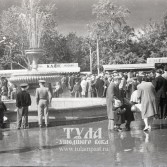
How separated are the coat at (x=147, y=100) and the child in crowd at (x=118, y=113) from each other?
24.1 inches

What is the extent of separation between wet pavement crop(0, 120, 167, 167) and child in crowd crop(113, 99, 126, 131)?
0.40 meters

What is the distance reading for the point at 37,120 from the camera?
15117 mm

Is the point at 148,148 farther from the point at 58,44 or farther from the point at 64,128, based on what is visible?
the point at 58,44

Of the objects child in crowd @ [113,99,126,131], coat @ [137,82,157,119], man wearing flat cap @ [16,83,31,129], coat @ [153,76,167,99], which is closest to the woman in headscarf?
coat @ [137,82,157,119]

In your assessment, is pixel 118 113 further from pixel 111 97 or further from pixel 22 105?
pixel 22 105

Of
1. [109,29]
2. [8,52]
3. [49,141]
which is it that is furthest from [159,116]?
[8,52]

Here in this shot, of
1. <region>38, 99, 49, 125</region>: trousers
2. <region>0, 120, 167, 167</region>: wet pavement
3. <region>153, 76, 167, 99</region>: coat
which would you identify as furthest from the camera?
<region>153, 76, 167, 99</region>: coat

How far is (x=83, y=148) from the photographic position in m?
10.0

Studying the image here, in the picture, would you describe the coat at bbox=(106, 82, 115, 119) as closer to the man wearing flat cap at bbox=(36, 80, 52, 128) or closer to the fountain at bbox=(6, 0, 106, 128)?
the man wearing flat cap at bbox=(36, 80, 52, 128)

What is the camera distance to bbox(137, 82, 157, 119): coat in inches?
498

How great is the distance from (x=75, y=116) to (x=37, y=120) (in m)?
1.32

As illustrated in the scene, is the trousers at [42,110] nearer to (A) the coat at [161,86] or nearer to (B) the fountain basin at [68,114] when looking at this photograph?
(B) the fountain basin at [68,114]

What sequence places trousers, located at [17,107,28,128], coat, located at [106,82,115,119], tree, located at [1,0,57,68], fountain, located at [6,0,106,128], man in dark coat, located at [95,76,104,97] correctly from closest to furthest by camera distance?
coat, located at [106,82,115,119]
trousers, located at [17,107,28,128]
fountain, located at [6,0,106,128]
man in dark coat, located at [95,76,104,97]
tree, located at [1,0,57,68]

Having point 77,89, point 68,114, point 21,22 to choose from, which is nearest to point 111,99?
point 68,114
